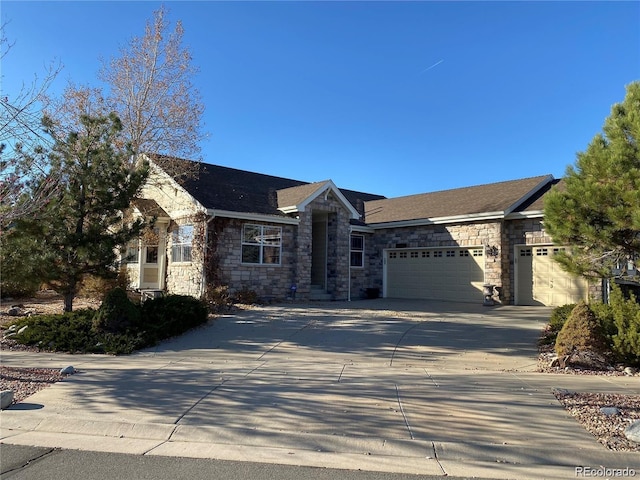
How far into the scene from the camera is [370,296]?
2225 cm

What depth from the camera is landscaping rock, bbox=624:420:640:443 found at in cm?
511

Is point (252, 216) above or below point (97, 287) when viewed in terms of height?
above

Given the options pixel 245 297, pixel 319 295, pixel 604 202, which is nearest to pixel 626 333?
pixel 604 202

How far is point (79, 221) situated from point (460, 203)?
614 inches

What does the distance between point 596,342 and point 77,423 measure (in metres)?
8.60

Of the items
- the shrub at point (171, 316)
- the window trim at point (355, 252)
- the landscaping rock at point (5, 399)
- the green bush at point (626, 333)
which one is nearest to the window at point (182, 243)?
the shrub at point (171, 316)

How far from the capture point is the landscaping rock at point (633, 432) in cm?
511

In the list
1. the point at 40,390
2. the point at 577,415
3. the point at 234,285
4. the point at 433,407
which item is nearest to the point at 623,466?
the point at 577,415

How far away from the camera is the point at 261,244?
18500 mm

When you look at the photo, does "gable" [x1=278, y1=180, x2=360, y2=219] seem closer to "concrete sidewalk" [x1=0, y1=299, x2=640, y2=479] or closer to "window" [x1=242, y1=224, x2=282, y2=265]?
"window" [x1=242, y1=224, x2=282, y2=265]

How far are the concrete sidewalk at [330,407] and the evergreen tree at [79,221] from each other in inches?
112

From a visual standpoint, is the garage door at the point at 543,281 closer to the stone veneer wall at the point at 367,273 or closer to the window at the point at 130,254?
the stone veneer wall at the point at 367,273

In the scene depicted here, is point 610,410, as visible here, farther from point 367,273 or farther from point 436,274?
point 367,273

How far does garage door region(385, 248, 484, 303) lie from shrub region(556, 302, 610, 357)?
10117mm
